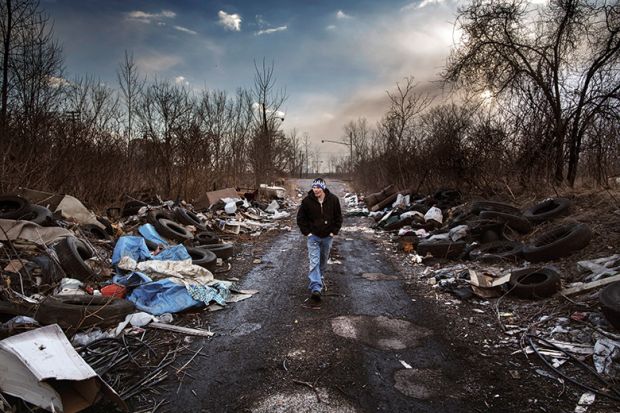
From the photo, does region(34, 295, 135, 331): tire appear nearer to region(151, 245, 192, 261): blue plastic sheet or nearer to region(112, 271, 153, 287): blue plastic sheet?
region(112, 271, 153, 287): blue plastic sheet

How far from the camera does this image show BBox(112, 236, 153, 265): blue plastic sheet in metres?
6.42

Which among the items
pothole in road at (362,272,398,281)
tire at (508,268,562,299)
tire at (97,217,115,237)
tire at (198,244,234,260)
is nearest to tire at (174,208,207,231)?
tire at (97,217,115,237)

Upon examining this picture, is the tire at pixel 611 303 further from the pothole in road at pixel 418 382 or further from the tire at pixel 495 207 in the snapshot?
the tire at pixel 495 207

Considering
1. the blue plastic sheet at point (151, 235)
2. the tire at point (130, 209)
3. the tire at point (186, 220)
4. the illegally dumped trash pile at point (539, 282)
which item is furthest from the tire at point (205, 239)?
the illegally dumped trash pile at point (539, 282)

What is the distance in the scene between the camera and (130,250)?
6605mm

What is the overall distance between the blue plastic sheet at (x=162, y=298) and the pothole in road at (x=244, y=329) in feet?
3.01

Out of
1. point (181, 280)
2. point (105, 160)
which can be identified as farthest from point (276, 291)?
point (105, 160)

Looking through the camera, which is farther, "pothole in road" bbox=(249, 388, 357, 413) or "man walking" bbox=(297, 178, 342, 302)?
"man walking" bbox=(297, 178, 342, 302)

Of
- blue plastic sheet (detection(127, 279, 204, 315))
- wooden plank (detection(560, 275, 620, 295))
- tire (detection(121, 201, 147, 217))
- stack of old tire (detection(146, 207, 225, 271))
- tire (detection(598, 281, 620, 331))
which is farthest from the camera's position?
tire (detection(121, 201, 147, 217))

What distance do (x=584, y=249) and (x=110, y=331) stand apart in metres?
7.03

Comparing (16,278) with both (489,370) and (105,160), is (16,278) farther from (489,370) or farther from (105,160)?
(105,160)

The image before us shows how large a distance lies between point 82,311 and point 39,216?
3.70 metres

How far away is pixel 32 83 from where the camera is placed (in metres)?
10.4

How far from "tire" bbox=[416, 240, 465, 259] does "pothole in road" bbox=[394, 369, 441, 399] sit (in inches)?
179
